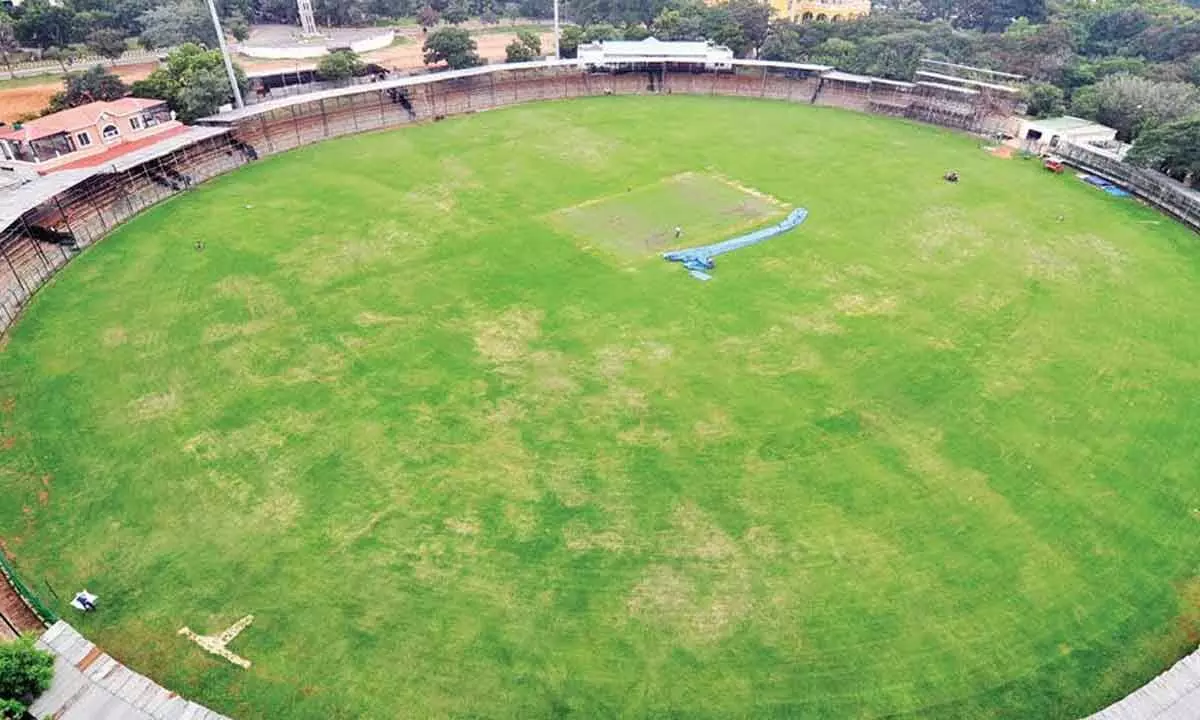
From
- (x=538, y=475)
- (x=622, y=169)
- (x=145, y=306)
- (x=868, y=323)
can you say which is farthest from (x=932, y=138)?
(x=145, y=306)

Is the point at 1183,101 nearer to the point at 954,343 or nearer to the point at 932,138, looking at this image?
the point at 932,138

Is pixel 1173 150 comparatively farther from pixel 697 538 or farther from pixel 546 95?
pixel 546 95

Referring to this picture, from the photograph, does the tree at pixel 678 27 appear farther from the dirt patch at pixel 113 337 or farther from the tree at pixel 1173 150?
the dirt patch at pixel 113 337

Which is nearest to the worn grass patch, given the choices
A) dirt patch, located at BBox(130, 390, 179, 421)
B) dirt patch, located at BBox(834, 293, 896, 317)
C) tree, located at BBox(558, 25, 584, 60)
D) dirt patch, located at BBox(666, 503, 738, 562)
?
dirt patch, located at BBox(834, 293, 896, 317)

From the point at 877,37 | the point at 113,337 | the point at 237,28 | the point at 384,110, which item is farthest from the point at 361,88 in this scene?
the point at 877,37

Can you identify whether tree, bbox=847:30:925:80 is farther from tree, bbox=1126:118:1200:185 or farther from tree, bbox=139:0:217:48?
tree, bbox=139:0:217:48

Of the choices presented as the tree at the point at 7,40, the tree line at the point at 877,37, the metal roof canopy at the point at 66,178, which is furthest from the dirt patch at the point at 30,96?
the metal roof canopy at the point at 66,178
